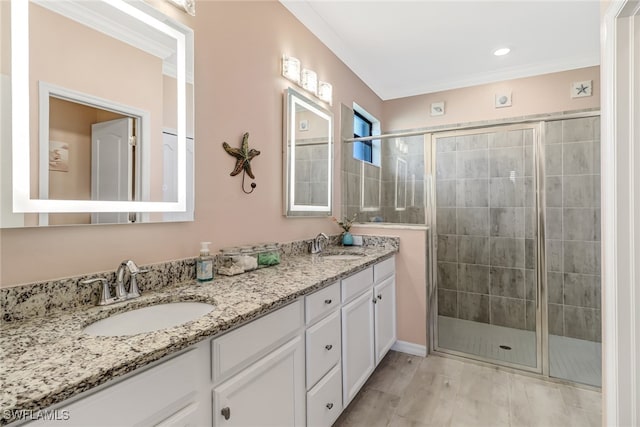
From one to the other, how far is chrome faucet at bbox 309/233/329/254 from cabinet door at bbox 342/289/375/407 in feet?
1.66

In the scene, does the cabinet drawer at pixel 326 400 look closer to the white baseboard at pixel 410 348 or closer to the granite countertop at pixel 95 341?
the granite countertop at pixel 95 341

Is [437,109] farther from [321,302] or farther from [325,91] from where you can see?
[321,302]

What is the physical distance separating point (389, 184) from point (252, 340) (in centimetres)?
248

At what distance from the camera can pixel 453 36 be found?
2.60m

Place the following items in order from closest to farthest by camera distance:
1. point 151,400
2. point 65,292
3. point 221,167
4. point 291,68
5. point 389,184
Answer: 1. point 151,400
2. point 65,292
3. point 221,167
4. point 291,68
5. point 389,184

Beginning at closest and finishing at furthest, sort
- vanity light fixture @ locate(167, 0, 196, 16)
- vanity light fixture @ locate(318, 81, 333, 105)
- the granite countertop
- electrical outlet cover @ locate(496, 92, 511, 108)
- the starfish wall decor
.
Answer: the granite countertop, vanity light fixture @ locate(167, 0, 196, 16), the starfish wall decor, vanity light fixture @ locate(318, 81, 333, 105), electrical outlet cover @ locate(496, 92, 511, 108)

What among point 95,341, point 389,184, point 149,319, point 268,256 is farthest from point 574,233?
point 95,341

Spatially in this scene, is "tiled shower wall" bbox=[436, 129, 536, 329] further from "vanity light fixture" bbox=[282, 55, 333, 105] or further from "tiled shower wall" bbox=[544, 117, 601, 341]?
"vanity light fixture" bbox=[282, 55, 333, 105]

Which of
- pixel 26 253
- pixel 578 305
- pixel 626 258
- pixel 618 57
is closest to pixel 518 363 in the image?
pixel 578 305

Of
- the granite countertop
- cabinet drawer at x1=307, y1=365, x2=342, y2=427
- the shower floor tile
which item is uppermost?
the granite countertop

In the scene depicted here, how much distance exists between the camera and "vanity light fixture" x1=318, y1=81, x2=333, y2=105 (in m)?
2.47

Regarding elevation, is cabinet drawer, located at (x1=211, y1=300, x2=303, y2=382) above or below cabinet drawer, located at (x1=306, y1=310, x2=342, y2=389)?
above

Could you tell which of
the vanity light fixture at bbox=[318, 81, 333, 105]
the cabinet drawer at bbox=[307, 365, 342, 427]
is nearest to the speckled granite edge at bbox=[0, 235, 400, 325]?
the cabinet drawer at bbox=[307, 365, 342, 427]

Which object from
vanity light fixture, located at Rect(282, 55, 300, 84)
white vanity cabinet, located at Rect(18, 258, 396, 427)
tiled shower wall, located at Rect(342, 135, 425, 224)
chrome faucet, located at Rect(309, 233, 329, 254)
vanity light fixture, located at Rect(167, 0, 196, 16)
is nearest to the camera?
white vanity cabinet, located at Rect(18, 258, 396, 427)
